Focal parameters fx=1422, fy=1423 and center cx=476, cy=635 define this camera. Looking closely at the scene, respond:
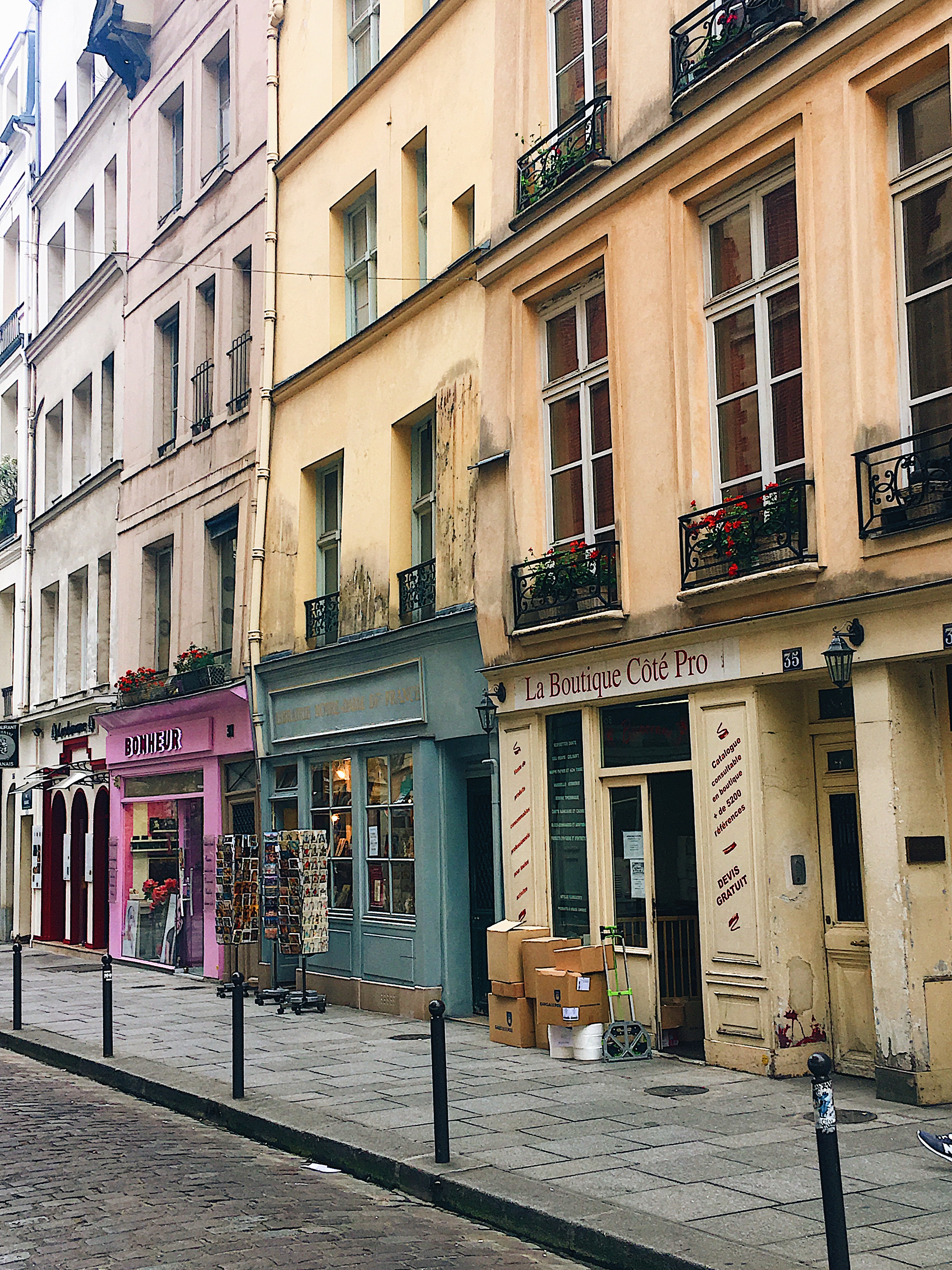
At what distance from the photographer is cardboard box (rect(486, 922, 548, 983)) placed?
12328mm

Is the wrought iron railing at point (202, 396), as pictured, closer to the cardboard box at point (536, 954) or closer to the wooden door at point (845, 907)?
the cardboard box at point (536, 954)

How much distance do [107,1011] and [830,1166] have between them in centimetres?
901

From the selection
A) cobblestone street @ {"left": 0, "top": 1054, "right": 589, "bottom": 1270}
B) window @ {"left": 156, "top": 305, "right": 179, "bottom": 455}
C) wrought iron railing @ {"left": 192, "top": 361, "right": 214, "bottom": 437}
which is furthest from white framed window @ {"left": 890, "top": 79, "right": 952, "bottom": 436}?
window @ {"left": 156, "top": 305, "right": 179, "bottom": 455}

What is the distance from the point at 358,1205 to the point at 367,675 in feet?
29.2

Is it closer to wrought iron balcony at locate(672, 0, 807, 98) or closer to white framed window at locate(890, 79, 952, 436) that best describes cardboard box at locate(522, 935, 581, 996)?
white framed window at locate(890, 79, 952, 436)

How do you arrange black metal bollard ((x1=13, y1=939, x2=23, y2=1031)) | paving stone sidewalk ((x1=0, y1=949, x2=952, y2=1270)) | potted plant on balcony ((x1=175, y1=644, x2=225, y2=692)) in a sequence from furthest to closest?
potted plant on balcony ((x1=175, y1=644, x2=225, y2=692))
black metal bollard ((x1=13, y1=939, x2=23, y2=1031))
paving stone sidewalk ((x1=0, y1=949, x2=952, y2=1270))

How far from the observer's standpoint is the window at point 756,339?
34.9 feet

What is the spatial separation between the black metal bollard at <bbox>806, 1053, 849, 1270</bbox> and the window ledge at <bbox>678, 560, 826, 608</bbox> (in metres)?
5.18

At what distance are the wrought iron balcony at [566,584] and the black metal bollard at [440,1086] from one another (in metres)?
4.84

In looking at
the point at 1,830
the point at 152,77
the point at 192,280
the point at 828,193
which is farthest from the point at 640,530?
the point at 1,830

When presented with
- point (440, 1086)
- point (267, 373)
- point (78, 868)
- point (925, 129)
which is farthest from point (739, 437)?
point (78, 868)

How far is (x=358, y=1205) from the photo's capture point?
7.57 metres

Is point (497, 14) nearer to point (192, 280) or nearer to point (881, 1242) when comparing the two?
point (192, 280)

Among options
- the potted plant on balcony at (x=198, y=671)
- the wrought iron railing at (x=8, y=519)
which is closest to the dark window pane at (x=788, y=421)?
the potted plant on balcony at (x=198, y=671)
